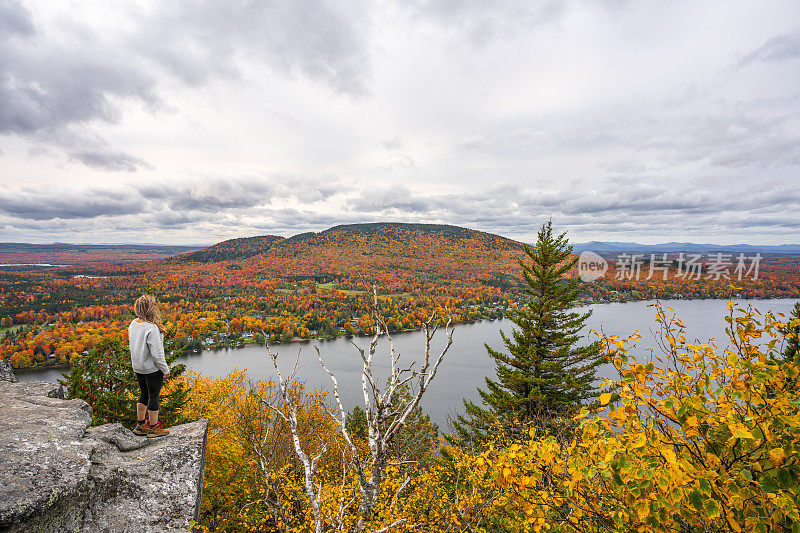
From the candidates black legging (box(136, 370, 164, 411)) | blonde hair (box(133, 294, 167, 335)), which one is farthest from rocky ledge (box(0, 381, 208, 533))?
blonde hair (box(133, 294, 167, 335))

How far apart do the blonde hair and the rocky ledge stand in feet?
5.79

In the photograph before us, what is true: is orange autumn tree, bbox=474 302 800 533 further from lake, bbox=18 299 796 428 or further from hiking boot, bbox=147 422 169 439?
lake, bbox=18 299 796 428

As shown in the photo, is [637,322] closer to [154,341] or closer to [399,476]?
[399,476]

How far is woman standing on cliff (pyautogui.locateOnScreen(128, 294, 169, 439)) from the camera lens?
16.8 ft

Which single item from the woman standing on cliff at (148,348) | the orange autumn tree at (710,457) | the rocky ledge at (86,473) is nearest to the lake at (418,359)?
the rocky ledge at (86,473)

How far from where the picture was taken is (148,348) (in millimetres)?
5207

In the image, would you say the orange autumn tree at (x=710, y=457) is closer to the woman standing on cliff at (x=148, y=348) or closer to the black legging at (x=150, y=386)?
the woman standing on cliff at (x=148, y=348)

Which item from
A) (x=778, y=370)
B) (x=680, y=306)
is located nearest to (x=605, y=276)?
(x=680, y=306)

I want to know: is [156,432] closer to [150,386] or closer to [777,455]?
[150,386]

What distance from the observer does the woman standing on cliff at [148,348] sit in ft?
16.8

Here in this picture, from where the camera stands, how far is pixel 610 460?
88.8 inches

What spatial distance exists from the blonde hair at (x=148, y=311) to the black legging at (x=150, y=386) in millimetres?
796

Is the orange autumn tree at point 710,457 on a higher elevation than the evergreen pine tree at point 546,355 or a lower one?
higher

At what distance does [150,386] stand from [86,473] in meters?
1.33
